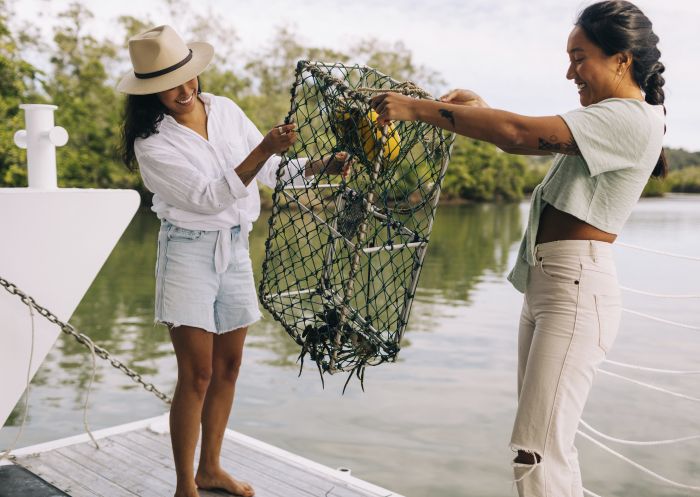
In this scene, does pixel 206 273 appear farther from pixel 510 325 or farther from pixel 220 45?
pixel 220 45

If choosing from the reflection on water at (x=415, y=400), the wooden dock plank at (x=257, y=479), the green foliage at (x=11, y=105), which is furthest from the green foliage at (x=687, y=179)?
the wooden dock plank at (x=257, y=479)

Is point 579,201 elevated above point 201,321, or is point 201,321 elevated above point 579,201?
point 579,201

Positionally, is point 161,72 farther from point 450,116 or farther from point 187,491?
point 187,491

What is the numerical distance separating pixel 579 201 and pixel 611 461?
115 inches

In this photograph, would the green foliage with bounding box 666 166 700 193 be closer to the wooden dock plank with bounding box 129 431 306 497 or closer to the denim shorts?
the wooden dock plank with bounding box 129 431 306 497

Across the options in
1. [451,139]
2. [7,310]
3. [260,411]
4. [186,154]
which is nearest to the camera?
[451,139]

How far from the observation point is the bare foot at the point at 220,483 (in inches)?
109

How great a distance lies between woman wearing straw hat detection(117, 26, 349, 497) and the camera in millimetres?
2344

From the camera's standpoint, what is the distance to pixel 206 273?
2484 mm

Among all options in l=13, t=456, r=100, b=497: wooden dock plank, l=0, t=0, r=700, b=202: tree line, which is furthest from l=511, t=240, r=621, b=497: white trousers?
l=0, t=0, r=700, b=202: tree line

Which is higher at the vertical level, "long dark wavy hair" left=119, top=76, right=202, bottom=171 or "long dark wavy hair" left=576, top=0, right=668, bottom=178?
"long dark wavy hair" left=576, top=0, right=668, bottom=178

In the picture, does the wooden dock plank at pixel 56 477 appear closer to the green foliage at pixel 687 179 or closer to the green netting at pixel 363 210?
the green netting at pixel 363 210

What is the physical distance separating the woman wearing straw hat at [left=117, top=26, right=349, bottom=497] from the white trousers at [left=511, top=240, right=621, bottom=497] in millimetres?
772

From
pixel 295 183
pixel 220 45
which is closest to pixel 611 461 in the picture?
pixel 295 183
